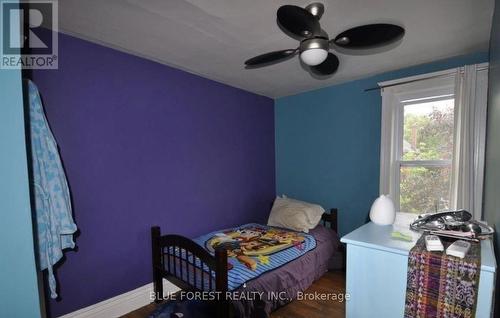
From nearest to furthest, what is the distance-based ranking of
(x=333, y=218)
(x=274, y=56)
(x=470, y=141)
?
1. (x=274, y=56)
2. (x=470, y=141)
3. (x=333, y=218)

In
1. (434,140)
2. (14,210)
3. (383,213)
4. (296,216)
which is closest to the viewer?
(14,210)

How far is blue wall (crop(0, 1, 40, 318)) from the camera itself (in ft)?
2.15

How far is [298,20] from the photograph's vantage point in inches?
49.4

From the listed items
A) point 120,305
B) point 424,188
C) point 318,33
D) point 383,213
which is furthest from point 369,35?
point 120,305

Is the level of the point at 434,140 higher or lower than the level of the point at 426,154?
higher

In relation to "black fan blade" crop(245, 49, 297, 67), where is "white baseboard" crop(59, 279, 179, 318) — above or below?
below

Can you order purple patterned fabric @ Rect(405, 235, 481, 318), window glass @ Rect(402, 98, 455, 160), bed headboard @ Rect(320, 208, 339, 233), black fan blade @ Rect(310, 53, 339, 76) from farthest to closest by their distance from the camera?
bed headboard @ Rect(320, 208, 339, 233) < window glass @ Rect(402, 98, 455, 160) < black fan blade @ Rect(310, 53, 339, 76) < purple patterned fabric @ Rect(405, 235, 481, 318)

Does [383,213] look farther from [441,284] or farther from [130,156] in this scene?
[130,156]

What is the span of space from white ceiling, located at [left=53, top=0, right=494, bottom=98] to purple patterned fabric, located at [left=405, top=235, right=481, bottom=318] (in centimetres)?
148

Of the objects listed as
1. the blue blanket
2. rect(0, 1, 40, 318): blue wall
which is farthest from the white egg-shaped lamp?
rect(0, 1, 40, 318): blue wall

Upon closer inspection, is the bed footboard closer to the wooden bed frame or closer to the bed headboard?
the wooden bed frame

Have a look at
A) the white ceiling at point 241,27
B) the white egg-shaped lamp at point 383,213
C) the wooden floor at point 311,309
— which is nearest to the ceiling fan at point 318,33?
the white ceiling at point 241,27

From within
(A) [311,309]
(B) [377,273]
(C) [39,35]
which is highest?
(C) [39,35]

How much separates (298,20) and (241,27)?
25.2 inches
